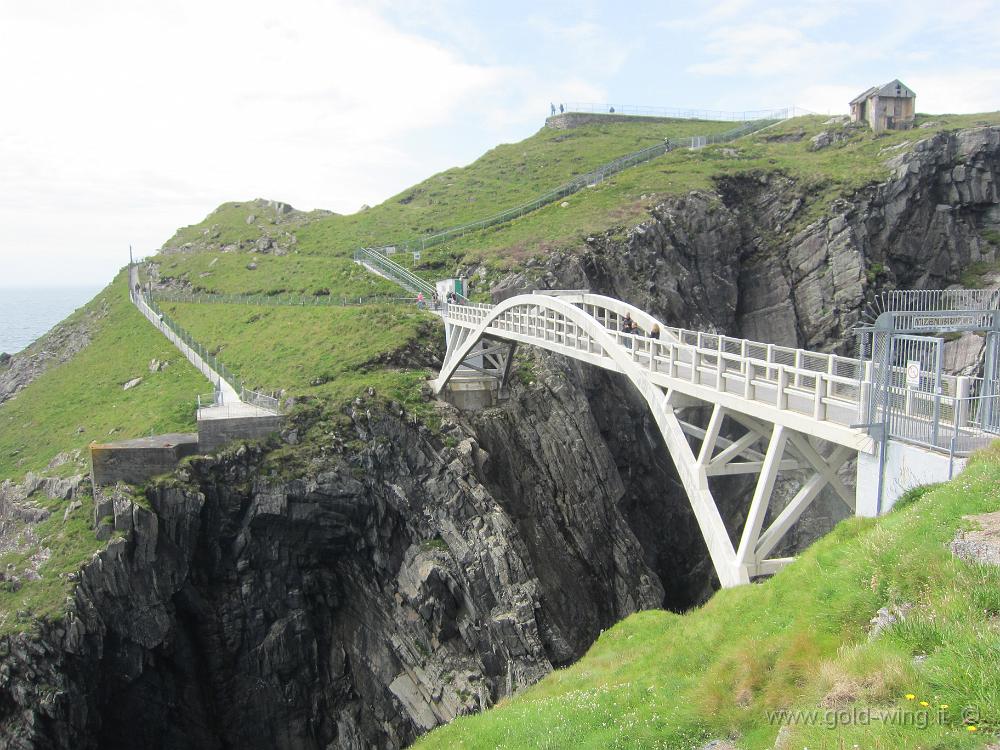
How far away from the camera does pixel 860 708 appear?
7.17 m

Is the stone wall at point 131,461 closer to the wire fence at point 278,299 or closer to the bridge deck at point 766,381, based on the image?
the bridge deck at point 766,381

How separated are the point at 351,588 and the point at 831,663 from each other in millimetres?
27234

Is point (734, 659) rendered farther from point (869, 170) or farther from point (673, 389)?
point (869, 170)

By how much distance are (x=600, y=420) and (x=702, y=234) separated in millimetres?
23162

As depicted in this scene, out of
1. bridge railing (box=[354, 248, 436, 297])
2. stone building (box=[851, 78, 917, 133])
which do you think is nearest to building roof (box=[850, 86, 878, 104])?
stone building (box=[851, 78, 917, 133])

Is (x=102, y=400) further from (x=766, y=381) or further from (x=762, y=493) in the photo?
(x=762, y=493)

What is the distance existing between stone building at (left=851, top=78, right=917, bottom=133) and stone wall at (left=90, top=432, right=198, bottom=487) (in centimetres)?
7520

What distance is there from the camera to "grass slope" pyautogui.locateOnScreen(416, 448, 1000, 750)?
266 inches

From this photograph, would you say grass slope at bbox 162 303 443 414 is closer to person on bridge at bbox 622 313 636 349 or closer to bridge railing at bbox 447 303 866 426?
person on bridge at bbox 622 313 636 349

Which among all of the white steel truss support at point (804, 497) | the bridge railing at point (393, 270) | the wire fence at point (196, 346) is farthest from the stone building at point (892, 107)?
the white steel truss support at point (804, 497)

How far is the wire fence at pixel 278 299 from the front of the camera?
178ft

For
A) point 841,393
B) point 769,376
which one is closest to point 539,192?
point 769,376

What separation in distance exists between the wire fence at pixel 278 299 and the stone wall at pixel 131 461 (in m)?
24.5

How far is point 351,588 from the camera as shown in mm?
32312
